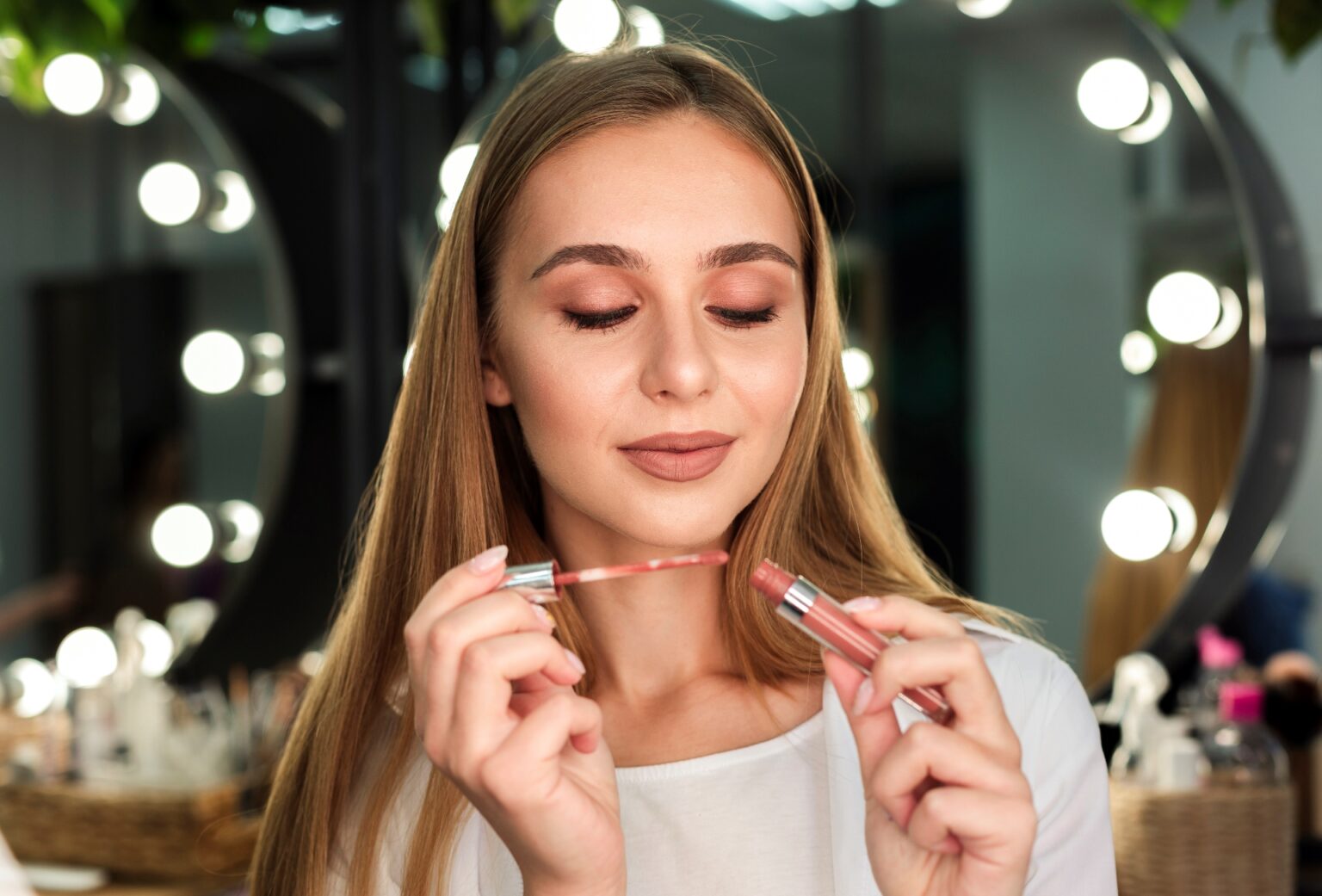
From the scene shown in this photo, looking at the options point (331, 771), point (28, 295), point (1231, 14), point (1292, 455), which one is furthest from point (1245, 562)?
point (28, 295)

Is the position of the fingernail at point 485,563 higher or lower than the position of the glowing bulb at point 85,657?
higher

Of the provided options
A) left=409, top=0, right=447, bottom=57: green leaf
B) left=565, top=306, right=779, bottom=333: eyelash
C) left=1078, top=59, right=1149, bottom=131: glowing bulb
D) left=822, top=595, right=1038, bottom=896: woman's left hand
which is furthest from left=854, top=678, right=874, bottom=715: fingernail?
left=409, top=0, right=447, bottom=57: green leaf

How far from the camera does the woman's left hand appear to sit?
0.49 metres

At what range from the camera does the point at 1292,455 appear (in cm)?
108

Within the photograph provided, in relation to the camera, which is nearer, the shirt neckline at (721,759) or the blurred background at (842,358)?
the shirt neckline at (721,759)

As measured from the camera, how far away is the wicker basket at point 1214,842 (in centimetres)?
100

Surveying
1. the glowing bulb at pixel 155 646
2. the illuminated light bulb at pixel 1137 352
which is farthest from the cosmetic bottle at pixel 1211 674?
the glowing bulb at pixel 155 646

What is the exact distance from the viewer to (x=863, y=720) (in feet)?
1.74

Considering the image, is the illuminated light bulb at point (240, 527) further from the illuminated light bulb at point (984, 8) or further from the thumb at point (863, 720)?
the thumb at point (863, 720)

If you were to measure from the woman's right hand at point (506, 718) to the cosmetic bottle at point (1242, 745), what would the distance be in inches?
26.7

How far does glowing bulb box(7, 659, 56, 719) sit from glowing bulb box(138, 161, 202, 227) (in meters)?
0.56

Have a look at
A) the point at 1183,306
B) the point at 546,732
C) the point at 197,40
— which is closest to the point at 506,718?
the point at 546,732

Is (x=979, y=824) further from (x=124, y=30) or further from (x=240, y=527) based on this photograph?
(x=124, y=30)

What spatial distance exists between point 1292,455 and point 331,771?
83 cm
